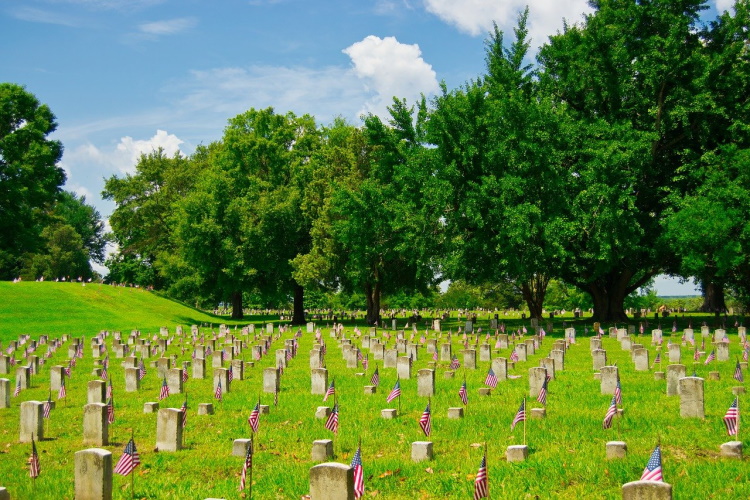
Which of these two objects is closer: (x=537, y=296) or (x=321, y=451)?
(x=321, y=451)

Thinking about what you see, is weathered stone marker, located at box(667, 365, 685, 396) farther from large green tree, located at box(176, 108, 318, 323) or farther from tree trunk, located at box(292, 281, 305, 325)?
tree trunk, located at box(292, 281, 305, 325)

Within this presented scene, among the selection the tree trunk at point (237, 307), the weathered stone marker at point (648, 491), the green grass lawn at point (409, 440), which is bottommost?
the green grass lawn at point (409, 440)

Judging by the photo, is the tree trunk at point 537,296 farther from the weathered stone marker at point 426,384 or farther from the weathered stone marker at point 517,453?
the weathered stone marker at point 517,453

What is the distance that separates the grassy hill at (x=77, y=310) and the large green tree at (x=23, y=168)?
6.40 meters

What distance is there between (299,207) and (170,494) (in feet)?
123

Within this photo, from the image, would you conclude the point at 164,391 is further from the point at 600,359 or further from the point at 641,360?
the point at 641,360

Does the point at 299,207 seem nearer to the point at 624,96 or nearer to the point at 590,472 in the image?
the point at 624,96

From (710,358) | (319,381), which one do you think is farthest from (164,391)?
(710,358)

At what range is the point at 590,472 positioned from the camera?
7.93 m

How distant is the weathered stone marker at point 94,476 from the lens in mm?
7172

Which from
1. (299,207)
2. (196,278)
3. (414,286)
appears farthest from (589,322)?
(196,278)

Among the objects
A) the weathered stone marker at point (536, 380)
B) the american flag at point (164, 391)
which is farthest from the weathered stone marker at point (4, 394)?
the weathered stone marker at point (536, 380)

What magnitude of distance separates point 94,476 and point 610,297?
33778 mm

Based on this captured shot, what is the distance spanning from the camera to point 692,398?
10.7 metres
